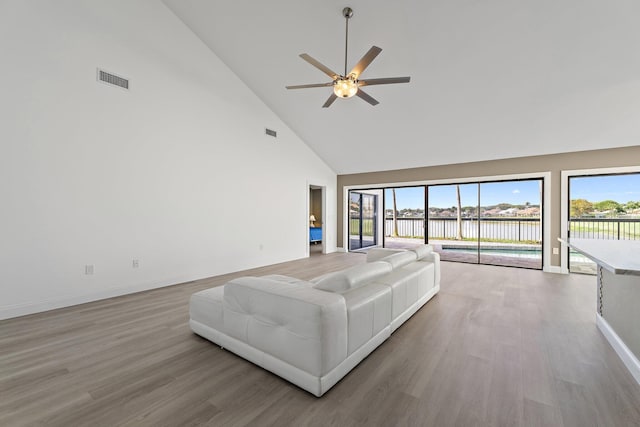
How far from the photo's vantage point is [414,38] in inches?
143

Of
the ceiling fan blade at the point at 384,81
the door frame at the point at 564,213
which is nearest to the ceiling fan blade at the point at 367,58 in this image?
the ceiling fan blade at the point at 384,81

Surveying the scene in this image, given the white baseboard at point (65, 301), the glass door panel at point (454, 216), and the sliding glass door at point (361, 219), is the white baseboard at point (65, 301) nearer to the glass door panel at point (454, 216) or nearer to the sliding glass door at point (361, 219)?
the sliding glass door at point (361, 219)

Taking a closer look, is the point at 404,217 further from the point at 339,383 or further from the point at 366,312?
the point at 339,383

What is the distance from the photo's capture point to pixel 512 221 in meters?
6.48

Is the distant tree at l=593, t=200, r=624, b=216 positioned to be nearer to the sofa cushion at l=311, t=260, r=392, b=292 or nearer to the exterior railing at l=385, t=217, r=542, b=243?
the exterior railing at l=385, t=217, r=542, b=243

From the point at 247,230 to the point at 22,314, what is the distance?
3.28 meters

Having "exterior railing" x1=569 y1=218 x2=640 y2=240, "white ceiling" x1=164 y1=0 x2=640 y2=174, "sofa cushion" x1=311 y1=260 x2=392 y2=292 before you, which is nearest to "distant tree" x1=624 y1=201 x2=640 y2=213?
"exterior railing" x1=569 y1=218 x2=640 y2=240

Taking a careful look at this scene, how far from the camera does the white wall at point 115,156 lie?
300 centimetres

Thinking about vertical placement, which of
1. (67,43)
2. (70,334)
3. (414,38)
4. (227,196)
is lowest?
(70,334)

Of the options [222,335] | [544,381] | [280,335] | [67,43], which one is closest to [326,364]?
[280,335]

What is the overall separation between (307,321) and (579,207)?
6.52m

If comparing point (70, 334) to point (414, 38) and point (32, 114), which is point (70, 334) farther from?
point (414, 38)

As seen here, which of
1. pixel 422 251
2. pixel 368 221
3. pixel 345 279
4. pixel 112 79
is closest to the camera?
pixel 345 279

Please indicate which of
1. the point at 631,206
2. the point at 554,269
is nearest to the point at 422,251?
the point at 554,269
